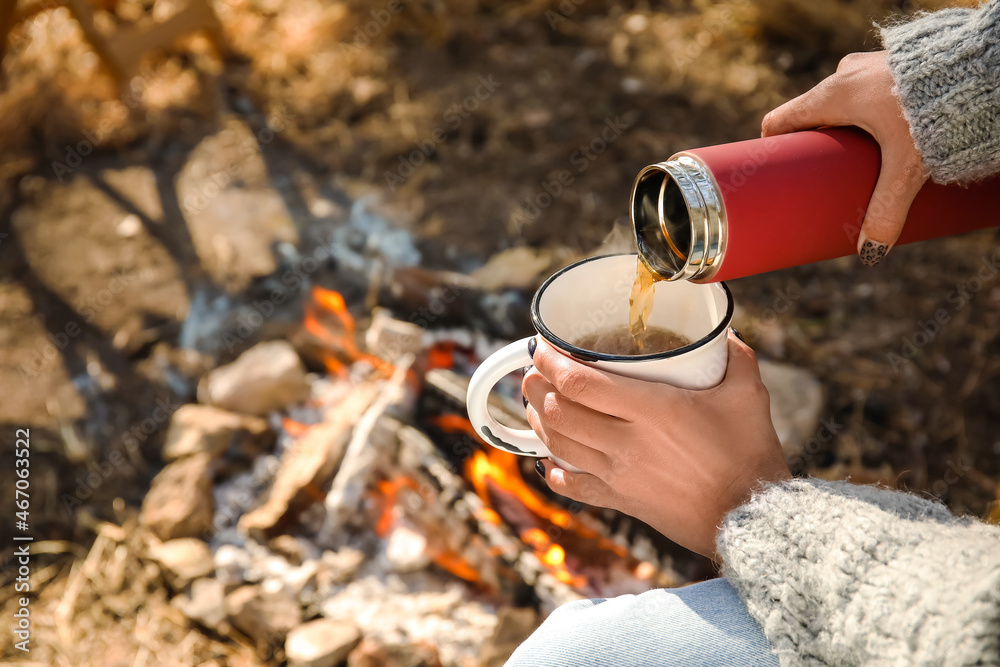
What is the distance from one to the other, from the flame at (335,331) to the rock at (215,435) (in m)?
0.30

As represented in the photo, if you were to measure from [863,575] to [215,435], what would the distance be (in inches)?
71.1

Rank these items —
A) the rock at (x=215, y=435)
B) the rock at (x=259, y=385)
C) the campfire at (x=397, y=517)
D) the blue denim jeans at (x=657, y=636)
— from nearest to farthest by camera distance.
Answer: the blue denim jeans at (x=657, y=636) < the campfire at (x=397, y=517) < the rock at (x=215, y=435) < the rock at (x=259, y=385)

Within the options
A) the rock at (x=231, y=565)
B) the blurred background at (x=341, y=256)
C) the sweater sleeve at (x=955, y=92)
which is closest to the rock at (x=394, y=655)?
the blurred background at (x=341, y=256)

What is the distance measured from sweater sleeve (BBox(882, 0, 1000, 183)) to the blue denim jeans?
2.34ft

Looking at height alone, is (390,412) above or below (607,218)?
above

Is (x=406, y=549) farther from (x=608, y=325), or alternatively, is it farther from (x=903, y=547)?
(x=903, y=547)

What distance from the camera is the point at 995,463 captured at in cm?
193

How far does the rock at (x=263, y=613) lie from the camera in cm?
167

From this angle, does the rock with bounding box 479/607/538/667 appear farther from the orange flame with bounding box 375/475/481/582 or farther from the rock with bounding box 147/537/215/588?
the rock with bounding box 147/537/215/588

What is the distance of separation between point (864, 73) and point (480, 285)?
128 centimetres

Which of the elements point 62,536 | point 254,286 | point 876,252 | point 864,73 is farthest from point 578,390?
point 254,286

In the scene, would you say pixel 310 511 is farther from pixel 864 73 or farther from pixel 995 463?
pixel 995 463

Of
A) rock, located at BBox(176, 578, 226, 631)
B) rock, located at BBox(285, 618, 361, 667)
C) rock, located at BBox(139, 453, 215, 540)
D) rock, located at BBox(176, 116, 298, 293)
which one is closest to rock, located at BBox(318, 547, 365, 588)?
rock, located at BBox(285, 618, 361, 667)

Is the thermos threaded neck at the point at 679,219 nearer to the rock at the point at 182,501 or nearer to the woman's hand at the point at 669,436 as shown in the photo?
the woman's hand at the point at 669,436
